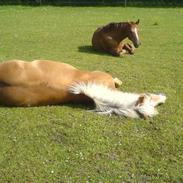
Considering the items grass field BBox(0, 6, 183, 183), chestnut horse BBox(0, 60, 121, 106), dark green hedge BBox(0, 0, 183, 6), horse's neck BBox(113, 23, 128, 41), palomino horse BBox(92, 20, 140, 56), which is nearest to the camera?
grass field BBox(0, 6, 183, 183)

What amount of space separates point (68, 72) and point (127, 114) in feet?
3.60

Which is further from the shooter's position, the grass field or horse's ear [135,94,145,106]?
horse's ear [135,94,145,106]

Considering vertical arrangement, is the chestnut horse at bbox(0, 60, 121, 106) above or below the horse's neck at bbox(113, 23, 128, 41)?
above

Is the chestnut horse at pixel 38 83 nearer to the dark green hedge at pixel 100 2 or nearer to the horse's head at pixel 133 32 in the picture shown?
the horse's head at pixel 133 32

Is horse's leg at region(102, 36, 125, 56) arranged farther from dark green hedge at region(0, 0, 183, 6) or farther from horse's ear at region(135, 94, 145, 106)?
dark green hedge at region(0, 0, 183, 6)

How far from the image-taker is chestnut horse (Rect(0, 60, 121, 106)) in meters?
6.57

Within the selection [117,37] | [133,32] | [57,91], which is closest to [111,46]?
[117,37]

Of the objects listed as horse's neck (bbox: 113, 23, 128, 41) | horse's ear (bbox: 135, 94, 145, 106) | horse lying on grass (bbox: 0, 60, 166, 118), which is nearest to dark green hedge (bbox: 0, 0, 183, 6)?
horse's neck (bbox: 113, 23, 128, 41)

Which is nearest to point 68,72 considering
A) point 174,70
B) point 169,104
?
point 169,104

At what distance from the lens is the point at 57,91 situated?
675cm

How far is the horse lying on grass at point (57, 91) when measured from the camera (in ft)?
21.6

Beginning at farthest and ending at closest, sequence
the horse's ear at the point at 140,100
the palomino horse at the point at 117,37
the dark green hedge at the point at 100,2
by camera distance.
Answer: the dark green hedge at the point at 100,2, the palomino horse at the point at 117,37, the horse's ear at the point at 140,100

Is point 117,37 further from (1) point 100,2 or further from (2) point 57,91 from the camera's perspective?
(1) point 100,2

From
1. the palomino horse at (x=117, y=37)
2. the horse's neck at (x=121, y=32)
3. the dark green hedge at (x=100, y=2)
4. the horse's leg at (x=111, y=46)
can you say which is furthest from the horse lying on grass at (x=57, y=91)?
the dark green hedge at (x=100, y=2)
